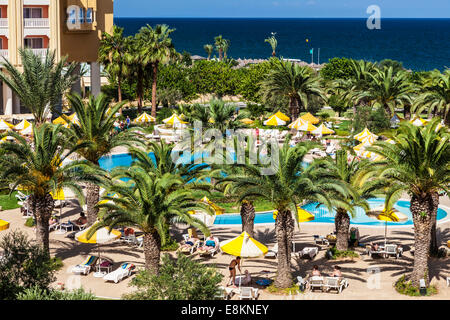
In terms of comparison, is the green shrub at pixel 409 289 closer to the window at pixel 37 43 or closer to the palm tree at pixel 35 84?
the palm tree at pixel 35 84

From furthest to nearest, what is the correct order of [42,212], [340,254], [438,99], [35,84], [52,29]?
1. [52,29]
2. [438,99]
3. [35,84]
4. [340,254]
5. [42,212]

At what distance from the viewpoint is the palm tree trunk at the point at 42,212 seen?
2161 cm

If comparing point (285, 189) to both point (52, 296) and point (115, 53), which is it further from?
point (115, 53)

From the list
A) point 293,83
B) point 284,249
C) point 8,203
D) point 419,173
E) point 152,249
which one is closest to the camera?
point 419,173

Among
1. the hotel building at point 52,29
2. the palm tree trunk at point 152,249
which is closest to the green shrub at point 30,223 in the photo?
the palm tree trunk at point 152,249

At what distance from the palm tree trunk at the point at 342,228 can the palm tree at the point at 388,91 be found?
24725 mm

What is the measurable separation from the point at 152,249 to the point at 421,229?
8327 mm

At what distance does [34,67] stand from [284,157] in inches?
742

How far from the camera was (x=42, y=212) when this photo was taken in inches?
854

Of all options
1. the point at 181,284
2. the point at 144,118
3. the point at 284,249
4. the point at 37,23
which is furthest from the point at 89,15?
the point at 181,284

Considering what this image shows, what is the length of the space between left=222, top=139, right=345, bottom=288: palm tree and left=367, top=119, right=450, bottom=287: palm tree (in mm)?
1771

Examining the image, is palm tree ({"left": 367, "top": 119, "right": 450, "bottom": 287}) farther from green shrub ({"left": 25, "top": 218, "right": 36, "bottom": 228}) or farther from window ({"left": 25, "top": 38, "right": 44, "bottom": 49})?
window ({"left": 25, "top": 38, "right": 44, "bottom": 49})

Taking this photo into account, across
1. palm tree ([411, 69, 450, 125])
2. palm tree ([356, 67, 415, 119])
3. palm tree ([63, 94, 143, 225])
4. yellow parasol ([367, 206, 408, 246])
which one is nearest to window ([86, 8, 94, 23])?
palm tree ([356, 67, 415, 119])
